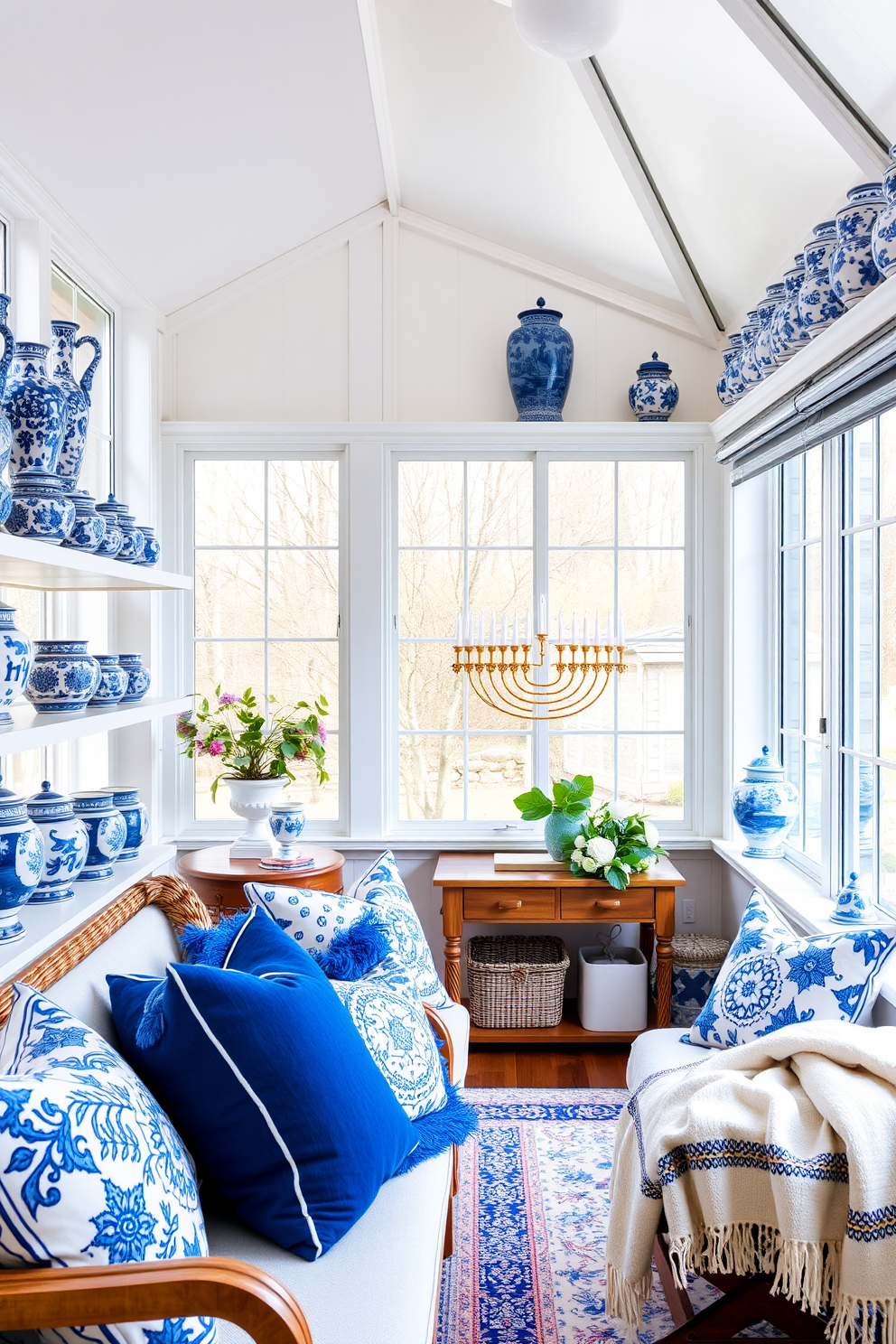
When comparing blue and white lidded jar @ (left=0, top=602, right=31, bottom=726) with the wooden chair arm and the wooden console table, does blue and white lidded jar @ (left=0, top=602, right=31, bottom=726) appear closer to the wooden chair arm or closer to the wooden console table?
the wooden chair arm

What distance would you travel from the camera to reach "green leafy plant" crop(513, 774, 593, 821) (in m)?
3.52

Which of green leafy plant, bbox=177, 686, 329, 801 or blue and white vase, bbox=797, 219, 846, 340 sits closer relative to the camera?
blue and white vase, bbox=797, 219, 846, 340

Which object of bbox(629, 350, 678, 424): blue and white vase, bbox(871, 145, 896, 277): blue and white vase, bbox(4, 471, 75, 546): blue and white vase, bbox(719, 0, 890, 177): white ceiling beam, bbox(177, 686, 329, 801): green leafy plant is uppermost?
bbox(719, 0, 890, 177): white ceiling beam

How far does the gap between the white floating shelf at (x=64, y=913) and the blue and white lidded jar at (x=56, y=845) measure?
25mm

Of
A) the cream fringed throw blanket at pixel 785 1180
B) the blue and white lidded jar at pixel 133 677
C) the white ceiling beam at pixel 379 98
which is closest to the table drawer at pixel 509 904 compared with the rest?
the blue and white lidded jar at pixel 133 677

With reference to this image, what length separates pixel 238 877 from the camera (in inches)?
123

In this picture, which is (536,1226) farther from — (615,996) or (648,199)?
(648,199)

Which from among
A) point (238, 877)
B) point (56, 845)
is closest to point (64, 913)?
point (56, 845)

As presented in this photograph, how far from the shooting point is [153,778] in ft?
12.0

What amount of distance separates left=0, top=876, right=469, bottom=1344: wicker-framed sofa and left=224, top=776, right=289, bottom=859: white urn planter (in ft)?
3.31

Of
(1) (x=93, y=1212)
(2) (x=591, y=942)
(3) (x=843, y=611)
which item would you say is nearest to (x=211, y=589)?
(2) (x=591, y=942)

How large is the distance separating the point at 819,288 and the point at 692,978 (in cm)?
224

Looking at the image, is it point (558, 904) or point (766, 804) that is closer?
point (766, 804)

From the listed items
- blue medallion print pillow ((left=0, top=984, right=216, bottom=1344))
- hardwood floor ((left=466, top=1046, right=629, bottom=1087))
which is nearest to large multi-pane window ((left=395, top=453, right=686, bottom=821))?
hardwood floor ((left=466, top=1046, right=629, bottom=1087))
